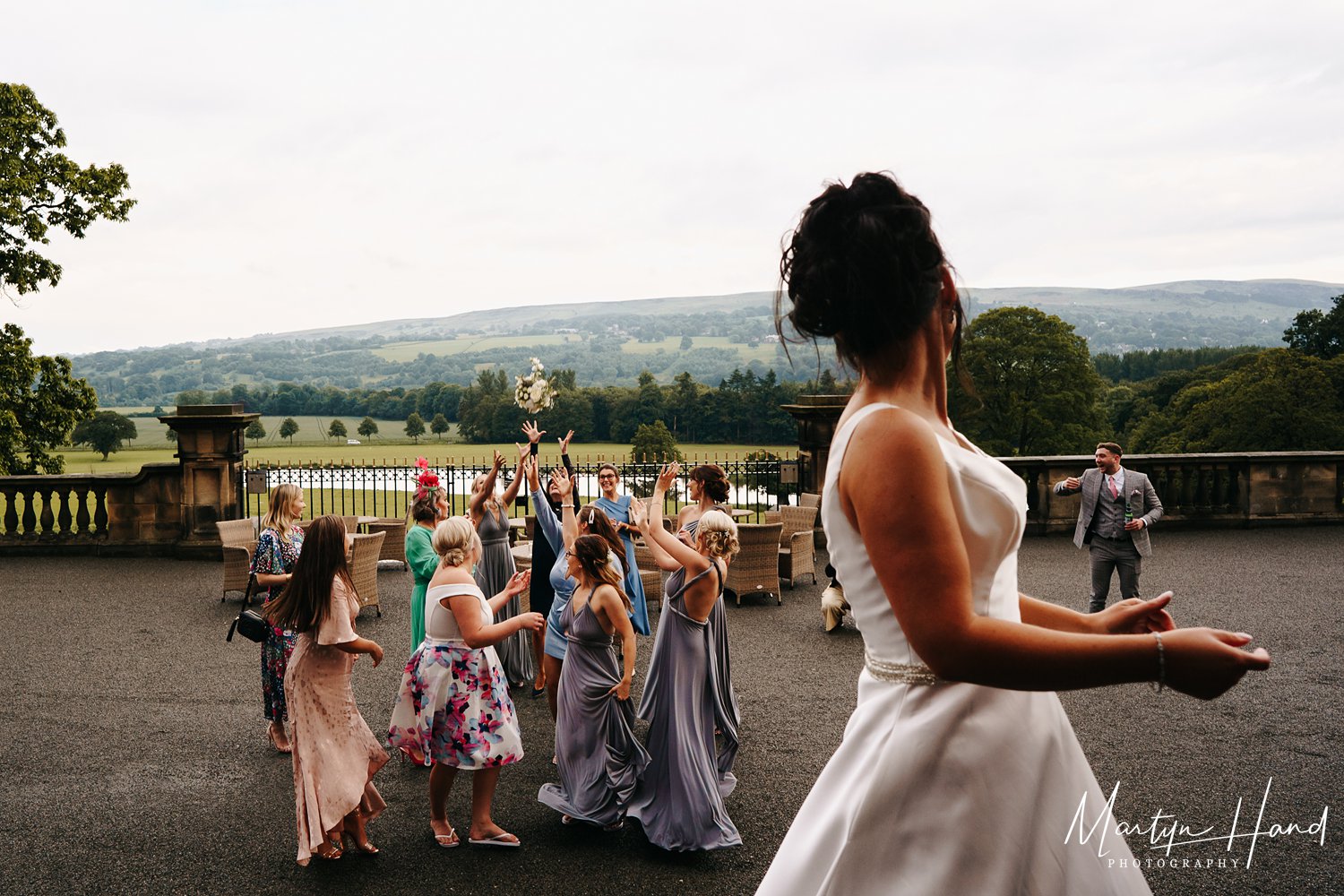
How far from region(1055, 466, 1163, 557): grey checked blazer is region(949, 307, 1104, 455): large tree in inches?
1249

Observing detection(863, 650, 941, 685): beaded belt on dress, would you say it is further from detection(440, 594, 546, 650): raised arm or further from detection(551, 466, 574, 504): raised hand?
detection(551, 466, 574, 504): raised hand

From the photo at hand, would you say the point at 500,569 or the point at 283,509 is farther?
the point at 500,569

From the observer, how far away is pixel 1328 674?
9078 mm

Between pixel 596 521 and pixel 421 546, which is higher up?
pixel 596 521

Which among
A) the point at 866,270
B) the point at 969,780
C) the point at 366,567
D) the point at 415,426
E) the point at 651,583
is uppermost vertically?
the point at 866,270

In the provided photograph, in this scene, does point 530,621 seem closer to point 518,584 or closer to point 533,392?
point 518,584

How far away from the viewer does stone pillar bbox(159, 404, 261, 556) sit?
15.5 metres

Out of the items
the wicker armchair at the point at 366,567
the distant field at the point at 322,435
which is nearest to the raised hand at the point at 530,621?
the wicker armchair at the point at 366,567

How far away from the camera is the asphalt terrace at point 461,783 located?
211 inches

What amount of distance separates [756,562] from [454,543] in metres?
7.14

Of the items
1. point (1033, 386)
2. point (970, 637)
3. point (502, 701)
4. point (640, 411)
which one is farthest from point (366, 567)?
point (1033, 386)

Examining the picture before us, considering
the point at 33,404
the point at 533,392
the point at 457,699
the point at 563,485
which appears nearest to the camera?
the point at 457,699

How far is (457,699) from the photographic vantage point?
562 cm

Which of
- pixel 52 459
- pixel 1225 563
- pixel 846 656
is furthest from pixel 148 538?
pixel 1225 563
